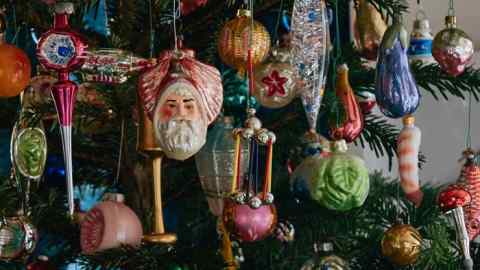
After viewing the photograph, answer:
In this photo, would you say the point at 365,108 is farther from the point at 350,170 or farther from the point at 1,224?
the point at 1,224

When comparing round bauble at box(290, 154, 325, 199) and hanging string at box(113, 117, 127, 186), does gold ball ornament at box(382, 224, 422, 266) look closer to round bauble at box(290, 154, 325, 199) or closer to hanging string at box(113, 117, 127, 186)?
round bauble at box(290, 154, 325, 199)

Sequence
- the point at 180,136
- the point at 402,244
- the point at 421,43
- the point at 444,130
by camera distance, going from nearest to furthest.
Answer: the point at 180,136 → the point at 402,244 → the point at 421,43 → the point at 444,130

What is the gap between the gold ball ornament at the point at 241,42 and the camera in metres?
0.66

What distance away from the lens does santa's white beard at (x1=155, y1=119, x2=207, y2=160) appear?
1.91 feet

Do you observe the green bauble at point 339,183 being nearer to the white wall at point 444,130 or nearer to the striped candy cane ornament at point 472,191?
the striped candy cane ornament at point 472,191

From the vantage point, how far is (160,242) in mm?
626

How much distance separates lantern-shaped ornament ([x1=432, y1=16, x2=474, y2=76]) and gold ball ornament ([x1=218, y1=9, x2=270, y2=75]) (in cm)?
14

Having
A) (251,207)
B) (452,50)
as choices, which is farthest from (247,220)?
(452,50)

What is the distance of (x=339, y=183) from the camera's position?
0.65m

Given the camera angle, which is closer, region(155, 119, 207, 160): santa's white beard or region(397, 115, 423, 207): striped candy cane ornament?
region(155, 119, 207, 160): santa's white beard

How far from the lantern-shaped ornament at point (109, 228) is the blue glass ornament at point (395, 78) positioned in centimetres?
20

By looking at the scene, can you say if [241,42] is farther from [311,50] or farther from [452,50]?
[452,50]

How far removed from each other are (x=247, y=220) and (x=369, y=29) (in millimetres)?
216

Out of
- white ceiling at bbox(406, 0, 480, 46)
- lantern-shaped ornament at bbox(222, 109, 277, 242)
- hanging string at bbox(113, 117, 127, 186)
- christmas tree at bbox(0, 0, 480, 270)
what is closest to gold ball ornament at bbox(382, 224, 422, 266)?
christmas tree at bbox(0, 0, 480, 270)
